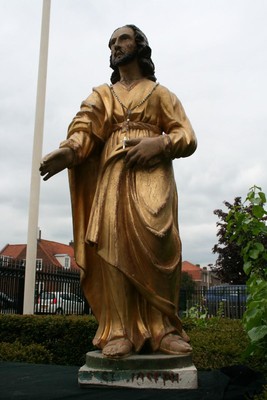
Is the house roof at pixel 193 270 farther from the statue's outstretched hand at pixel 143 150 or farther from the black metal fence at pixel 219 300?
the statue's outstretched hand at pixel 143 150

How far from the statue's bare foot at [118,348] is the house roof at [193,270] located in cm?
7332

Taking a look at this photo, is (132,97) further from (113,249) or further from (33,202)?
(33,202)

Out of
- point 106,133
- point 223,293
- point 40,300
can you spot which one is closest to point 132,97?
point 106,133

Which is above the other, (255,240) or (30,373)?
(255,240)

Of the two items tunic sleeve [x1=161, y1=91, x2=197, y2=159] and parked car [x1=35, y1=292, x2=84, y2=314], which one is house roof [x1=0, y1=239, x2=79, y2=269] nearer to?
parked car [x1=35, y1=292, x2=84, y2=314]

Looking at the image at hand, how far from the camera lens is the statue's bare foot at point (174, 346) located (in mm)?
3223

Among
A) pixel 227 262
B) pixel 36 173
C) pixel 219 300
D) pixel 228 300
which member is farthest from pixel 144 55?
pixel 227 262

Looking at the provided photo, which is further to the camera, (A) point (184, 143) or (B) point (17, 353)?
(B) point (17, 353)

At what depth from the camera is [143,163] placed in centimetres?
354

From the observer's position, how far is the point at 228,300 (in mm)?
17281

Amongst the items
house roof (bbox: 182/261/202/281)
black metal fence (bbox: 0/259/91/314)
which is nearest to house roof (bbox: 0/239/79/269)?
black metal fence (bbox: 0/259/91/314)

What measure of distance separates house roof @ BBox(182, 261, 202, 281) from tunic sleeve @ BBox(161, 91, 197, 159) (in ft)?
239

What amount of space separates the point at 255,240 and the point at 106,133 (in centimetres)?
180

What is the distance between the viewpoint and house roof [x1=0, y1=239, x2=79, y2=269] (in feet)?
139
